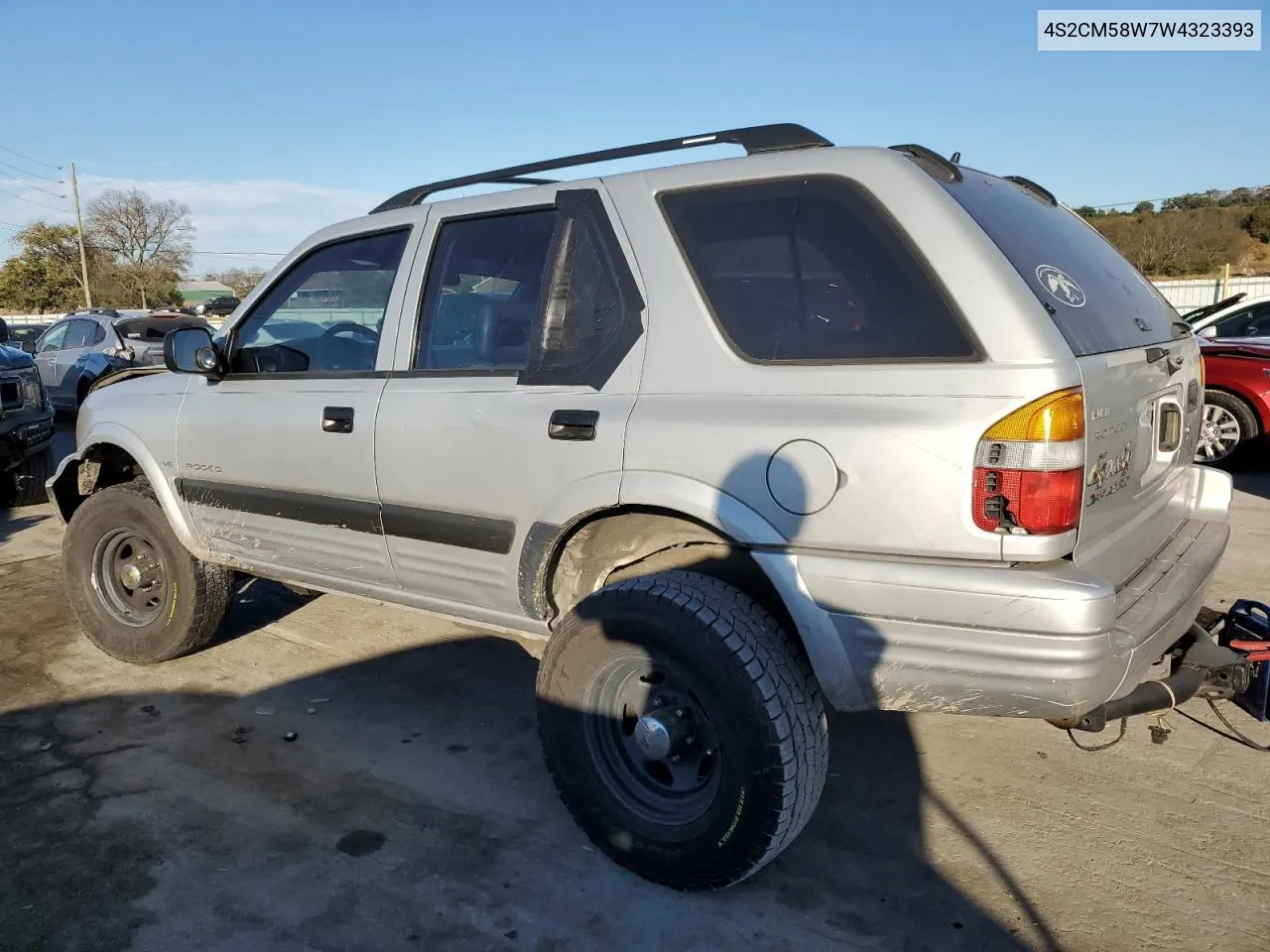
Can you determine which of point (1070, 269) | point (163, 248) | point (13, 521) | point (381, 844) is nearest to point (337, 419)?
point (381, 844)

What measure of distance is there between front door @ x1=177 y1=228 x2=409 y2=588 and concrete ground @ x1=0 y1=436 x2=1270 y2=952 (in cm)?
73

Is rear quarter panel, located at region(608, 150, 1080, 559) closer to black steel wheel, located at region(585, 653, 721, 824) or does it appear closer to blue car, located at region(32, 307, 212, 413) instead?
black steel wheel, located at region(585, 653, 721, 824)

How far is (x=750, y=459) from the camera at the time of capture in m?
2.48

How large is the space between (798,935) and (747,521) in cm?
111

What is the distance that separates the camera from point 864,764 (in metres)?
3.45

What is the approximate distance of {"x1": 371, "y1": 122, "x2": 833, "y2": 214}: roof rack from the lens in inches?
109

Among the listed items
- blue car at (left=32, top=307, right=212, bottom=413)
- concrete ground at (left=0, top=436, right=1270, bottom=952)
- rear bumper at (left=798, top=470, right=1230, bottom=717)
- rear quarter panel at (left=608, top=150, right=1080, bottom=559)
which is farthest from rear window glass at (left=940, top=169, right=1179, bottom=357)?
blue car at (left=32, top=307, right=212, bottom=413)

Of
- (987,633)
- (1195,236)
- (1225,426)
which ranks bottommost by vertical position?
(1225,426)

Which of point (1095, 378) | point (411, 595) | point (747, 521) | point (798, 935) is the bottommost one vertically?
point (798, 935)

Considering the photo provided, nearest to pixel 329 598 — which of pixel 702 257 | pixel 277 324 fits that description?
pixel 277 324

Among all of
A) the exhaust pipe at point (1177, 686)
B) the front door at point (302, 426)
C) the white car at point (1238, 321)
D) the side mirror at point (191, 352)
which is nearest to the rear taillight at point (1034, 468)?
the exhaust pipe at point (1177, 686)

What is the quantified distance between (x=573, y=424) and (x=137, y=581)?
2.85 m

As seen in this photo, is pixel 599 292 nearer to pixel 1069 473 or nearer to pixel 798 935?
pixel 1069 473

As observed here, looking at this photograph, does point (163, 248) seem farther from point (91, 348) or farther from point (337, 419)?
point (337, 419)
